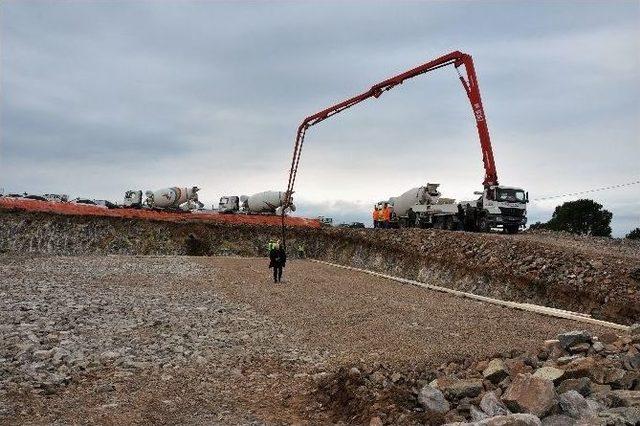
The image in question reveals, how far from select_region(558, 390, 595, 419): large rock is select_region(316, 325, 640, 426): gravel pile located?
13 mm

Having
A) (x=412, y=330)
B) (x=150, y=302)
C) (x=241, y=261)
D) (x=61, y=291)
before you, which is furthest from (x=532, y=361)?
(x=241, y=261)

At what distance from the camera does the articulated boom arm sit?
29156mm

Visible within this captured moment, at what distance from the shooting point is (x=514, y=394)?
323 inches

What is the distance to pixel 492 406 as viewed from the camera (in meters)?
8.18

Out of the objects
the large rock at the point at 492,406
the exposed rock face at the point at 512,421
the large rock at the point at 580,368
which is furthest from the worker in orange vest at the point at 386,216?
the exposed rock face at the point at 512,421

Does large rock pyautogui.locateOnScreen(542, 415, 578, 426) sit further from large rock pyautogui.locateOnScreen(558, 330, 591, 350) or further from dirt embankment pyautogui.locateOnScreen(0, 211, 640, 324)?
dirt embankment pyautogui.locateOnScreen(0, 211, 640, 324)

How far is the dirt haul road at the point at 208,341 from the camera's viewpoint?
362 inches

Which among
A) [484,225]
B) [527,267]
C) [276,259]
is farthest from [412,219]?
[276,259]

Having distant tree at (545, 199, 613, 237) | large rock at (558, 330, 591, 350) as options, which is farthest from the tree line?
large rock at (558, 330, 591, 350)

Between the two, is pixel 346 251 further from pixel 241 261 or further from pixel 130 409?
pixel 130 409

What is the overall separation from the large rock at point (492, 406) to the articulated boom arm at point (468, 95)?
20.9 metres

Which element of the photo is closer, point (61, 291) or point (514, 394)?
point (514, 394)

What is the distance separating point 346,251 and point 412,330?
26035 millimetres

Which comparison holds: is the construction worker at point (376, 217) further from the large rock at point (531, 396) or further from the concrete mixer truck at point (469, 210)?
the large rock at point (531, 396)
